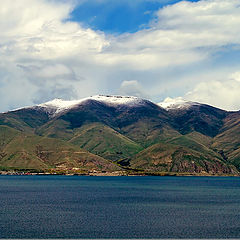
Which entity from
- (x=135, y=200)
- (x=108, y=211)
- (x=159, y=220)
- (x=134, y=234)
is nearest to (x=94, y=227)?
(x=134, y=234)

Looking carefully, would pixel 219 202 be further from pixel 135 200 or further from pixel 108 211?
pixel 108 211

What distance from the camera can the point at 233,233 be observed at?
110 m

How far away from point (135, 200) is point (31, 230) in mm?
89756

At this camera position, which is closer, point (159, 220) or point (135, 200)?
point (159, 220)

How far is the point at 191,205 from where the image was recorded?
173 m

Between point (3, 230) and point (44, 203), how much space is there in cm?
Answer: 6479

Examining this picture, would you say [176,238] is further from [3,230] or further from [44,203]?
[44,203]

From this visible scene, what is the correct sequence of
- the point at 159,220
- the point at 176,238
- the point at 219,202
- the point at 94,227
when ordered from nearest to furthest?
the point at 176,238 → the point at 94,227 → the point at 159,220 → the point at 219,202

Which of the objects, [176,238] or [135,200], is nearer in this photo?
[176,238]

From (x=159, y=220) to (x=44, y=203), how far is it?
2463 inches

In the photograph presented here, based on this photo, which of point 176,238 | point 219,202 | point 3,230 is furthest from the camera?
point 219,202

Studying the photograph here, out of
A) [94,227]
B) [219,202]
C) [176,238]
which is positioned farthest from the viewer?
[219,202]

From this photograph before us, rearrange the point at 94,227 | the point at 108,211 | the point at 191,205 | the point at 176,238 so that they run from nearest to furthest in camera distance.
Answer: the point at 176,238 < the point at 94,227 < the point at 108,211 < the point at 191,205

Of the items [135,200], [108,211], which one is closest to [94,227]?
[108,211]
